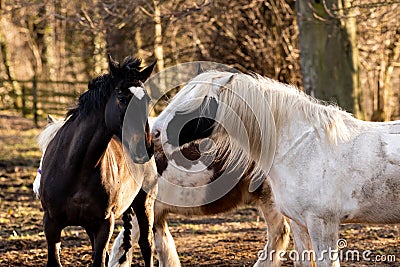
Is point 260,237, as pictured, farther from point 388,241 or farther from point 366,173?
point 366,173

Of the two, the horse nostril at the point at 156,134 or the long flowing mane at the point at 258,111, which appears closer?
the long flowing mane at the point at 258,111

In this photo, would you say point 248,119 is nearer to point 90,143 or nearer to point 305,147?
point 305,147

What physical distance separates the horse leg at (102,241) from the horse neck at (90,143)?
0.45m

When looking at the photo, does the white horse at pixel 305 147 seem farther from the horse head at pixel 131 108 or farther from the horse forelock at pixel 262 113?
the horse head at pixel 131 108

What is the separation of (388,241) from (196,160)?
8.85 ft

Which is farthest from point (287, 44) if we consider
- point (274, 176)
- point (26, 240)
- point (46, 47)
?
point (46, 47)

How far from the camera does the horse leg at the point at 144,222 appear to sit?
6.05 meters

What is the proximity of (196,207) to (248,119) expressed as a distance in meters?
1.35

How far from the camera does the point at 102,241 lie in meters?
5.18

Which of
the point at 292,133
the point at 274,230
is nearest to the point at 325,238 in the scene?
the point at 292,133

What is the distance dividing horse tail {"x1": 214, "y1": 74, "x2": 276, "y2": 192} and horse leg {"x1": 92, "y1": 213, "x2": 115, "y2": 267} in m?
1.11

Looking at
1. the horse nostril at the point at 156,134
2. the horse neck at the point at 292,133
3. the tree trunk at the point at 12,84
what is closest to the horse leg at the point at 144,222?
the horse nostril at the point at 156,134

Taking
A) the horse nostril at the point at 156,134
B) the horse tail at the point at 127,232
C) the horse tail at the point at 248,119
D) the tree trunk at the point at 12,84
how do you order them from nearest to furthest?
the horse tail at the point at 248,119
the horse nostril at the point at 156,134
the horse tail at the point at 127,232
the tree trunk at the point at 12,84

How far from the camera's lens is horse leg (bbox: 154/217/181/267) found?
6332 millimetres
